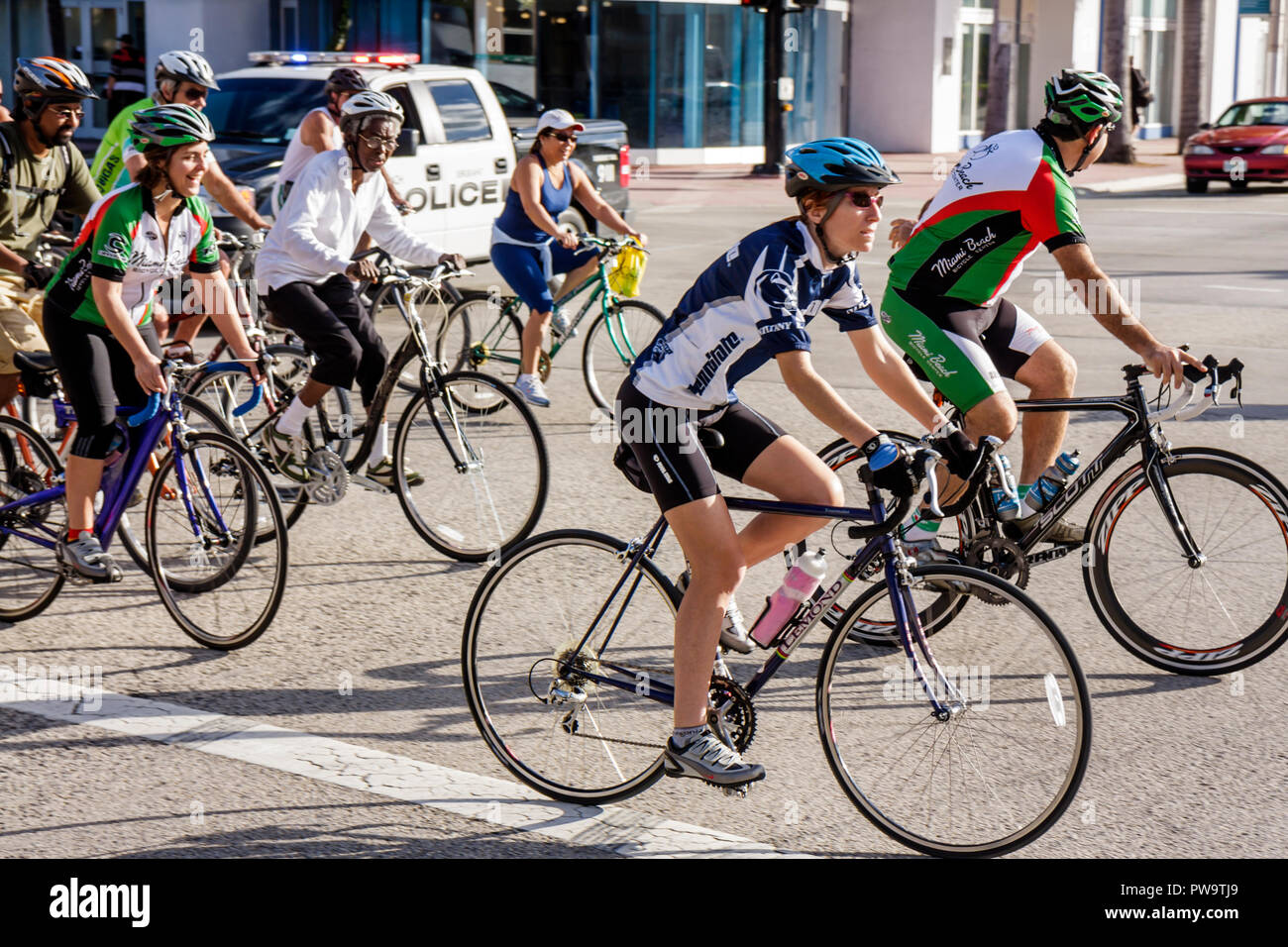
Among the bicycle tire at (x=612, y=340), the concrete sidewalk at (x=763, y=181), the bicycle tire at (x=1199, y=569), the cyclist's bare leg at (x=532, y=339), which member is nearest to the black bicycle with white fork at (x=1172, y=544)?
the bicycle tire at (x=1199, y=569)

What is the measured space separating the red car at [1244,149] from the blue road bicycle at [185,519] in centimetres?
2421

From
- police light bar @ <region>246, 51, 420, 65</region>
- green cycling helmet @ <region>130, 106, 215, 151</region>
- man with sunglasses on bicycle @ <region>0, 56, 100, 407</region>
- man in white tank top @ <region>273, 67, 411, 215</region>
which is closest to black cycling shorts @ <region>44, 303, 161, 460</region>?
green cycling helmet @ <region>130, 106, 215, 151</region>

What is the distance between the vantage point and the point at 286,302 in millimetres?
6898

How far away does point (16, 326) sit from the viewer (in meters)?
6.76

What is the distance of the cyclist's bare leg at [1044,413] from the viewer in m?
5.75

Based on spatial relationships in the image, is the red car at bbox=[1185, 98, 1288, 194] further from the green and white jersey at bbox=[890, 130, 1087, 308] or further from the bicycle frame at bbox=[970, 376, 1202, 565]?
the bicycle frame at bbox=[970, 376, 1202, 565]

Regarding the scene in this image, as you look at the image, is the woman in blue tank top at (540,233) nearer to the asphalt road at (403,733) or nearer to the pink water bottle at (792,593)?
the asphalt road at (403,733)

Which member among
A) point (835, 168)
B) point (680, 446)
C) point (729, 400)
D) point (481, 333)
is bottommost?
point (481, 333)

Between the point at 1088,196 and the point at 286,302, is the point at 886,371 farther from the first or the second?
the point at 1088,196

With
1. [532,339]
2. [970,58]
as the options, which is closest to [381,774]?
[532,339]

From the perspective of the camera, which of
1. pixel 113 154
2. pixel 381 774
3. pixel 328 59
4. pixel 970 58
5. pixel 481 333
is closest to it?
pixel 381 774

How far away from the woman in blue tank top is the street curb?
19.1 metres

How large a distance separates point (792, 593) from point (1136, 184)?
26322mm

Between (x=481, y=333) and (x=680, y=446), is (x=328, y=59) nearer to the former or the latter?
(x=481, y=333)
